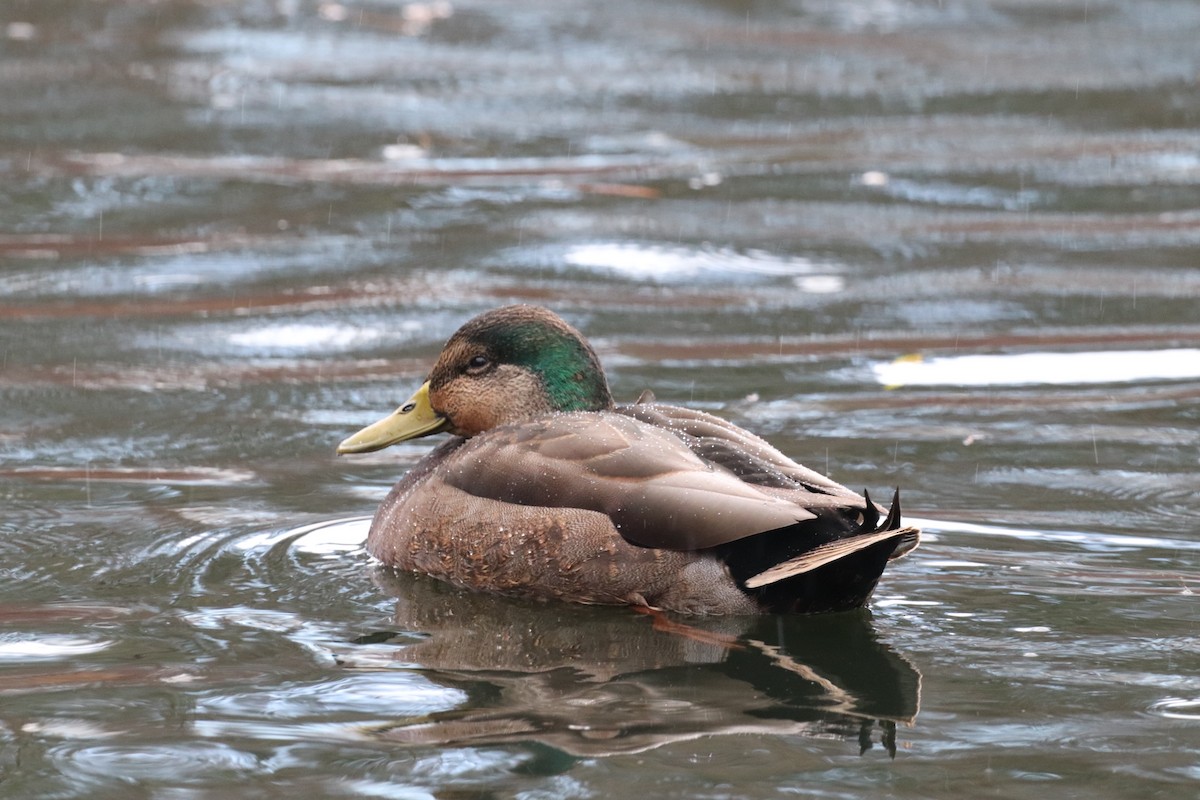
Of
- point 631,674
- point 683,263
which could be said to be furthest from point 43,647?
point 683,263

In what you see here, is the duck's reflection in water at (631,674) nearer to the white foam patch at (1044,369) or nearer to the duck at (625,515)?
the duck at (625,515)

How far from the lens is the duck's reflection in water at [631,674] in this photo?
4.62m

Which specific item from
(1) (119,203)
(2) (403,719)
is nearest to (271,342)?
(1) (119,203)

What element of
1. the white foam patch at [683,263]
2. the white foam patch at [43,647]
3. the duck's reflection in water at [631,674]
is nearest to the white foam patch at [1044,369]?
the white foam patch at [683,263]

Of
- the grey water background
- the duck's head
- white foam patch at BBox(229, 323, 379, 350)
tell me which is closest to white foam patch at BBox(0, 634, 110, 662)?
→ the grey water background

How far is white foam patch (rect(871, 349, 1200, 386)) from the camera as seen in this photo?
822cm

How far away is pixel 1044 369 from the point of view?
330 inches

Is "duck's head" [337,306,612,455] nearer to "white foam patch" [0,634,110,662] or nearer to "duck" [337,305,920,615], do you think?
"duck" [337,305,920,615]

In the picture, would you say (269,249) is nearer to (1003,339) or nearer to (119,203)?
(119,203)

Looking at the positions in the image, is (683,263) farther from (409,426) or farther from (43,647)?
(43,647)

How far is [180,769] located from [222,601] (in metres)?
1.27

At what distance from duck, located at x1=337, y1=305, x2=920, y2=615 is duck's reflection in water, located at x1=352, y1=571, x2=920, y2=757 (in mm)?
84

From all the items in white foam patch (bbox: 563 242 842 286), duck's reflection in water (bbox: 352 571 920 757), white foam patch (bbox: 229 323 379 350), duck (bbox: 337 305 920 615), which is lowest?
duck's reflection in water (bbox: 352 571 920 757)

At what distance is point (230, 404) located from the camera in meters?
7.93
